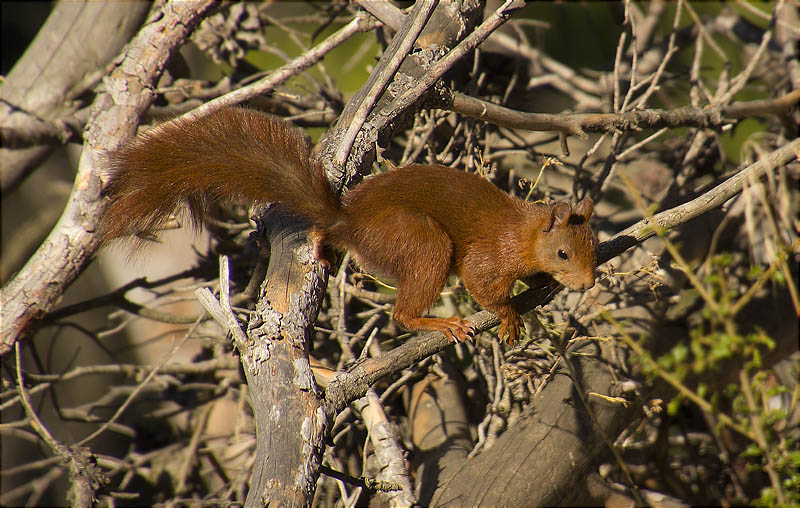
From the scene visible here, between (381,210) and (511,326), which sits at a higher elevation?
(381,210)

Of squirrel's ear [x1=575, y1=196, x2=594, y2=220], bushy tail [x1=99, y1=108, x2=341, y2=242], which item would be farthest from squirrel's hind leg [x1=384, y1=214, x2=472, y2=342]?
squirrel's ear [x1=575, y1=196, x2=594, y2=220]

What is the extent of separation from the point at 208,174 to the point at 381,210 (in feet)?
1.55

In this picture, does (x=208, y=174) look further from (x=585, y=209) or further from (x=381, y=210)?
(x=585, y=209)

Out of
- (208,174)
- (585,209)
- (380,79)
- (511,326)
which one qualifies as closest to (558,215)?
(585,209)

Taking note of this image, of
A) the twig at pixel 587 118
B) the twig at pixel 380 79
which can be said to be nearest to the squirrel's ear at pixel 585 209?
the twig at pixel 587 118

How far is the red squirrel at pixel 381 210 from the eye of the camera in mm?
1703

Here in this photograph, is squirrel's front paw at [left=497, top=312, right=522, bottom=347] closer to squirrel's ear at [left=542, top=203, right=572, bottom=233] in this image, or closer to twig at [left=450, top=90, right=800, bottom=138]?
squirrel's ear at [left=542, top=203, right=572, bottom=233]

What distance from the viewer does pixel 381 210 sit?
1.84 m

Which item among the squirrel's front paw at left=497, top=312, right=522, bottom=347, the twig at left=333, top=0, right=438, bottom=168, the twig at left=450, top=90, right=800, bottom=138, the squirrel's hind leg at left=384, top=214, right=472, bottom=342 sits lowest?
the squirrel's front paw at left=497, top=312, right=522, bottom=347

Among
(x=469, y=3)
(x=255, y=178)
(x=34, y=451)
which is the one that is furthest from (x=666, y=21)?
(x=34, y=451)

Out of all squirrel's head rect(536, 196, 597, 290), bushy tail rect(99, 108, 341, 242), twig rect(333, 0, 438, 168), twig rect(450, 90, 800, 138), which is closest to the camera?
bushy tail rect(99, 108, 341, 242)

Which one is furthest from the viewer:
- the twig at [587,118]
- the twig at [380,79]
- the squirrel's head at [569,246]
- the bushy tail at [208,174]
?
the twig at [587,118]

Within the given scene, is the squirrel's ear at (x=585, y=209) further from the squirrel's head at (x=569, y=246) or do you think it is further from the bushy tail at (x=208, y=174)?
the bushy tail at (x=208, y=174)

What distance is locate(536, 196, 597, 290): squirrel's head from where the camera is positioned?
6.28ft
